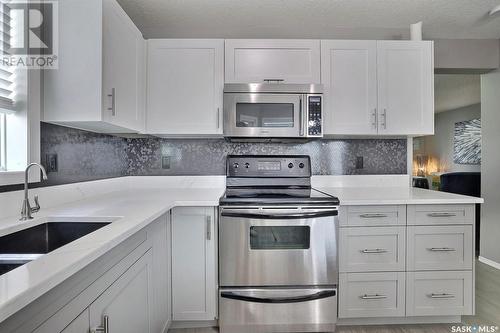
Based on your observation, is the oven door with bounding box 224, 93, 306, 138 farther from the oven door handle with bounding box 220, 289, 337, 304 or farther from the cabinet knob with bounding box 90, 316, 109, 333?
the cabinet knob with bounding box 90, 316, 109, 333

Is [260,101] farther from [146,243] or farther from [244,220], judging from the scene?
[146,243]

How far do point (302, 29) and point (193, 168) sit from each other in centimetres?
158

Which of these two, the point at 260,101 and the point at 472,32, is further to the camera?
the point at 472,32

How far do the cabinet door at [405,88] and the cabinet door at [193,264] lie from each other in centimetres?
153

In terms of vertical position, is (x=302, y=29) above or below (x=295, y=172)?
above

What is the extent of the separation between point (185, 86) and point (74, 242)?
1.55 m

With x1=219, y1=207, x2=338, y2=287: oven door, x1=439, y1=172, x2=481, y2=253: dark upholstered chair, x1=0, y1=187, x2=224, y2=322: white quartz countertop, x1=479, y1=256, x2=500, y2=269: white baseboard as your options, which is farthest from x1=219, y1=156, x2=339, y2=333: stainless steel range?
x1=439, y1=172, x2=481, y2=253: dark upholstered chair

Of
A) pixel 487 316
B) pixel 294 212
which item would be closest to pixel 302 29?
pixel 294 212

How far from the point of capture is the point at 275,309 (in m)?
1.85

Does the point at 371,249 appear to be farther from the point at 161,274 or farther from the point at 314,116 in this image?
the point at 161,274

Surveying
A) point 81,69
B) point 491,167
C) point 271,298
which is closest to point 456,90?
point 491,167

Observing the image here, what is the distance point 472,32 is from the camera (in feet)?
8.59

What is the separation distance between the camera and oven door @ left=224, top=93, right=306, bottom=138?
7.04 feet

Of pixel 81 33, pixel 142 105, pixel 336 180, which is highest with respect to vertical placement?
pixel 81 33
